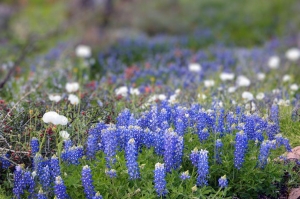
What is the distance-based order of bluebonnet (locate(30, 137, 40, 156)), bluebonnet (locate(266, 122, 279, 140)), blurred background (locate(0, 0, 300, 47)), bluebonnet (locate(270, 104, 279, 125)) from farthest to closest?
1. blurred background (locate(0, 0, 300, 47))
2. bluebonnet (locate(270, 104, 279, 125))
3. bluebonnet (locate(266, 122, 279, 140))
4. bluebonnet (locate(30, 137, 40, 156))

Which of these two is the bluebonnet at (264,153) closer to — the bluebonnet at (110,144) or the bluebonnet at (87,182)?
the bluebonnet at (110,144)

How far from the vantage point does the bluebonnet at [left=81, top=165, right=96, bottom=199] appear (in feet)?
9.80

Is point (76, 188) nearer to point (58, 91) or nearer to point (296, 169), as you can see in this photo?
point (296, 169)

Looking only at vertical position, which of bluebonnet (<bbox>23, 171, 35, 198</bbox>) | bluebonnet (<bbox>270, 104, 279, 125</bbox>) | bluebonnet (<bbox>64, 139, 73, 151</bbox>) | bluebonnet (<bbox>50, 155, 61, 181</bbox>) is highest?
bluebonnet (<bbox>270, 104, 279, 125</bbox>)

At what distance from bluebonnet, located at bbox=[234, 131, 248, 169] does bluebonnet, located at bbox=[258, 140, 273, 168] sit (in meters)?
0.11

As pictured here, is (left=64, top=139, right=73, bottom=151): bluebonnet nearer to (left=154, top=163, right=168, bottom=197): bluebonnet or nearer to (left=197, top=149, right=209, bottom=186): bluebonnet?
(left=154, top=163, right=168, bottom=197): bluebonnet

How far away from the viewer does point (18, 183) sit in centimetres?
310

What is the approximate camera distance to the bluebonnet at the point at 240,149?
3184 mm

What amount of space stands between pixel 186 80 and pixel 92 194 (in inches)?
145

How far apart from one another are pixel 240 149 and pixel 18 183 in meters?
1.41

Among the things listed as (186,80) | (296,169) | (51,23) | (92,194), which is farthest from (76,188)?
(51,23)

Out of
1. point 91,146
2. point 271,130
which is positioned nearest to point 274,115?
point 271,130

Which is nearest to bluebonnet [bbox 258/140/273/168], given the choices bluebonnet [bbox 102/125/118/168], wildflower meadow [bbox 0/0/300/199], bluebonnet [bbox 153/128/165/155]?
wildflower meadow [bbox 0/0/300/199]

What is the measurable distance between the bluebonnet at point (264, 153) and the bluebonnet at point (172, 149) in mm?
520
